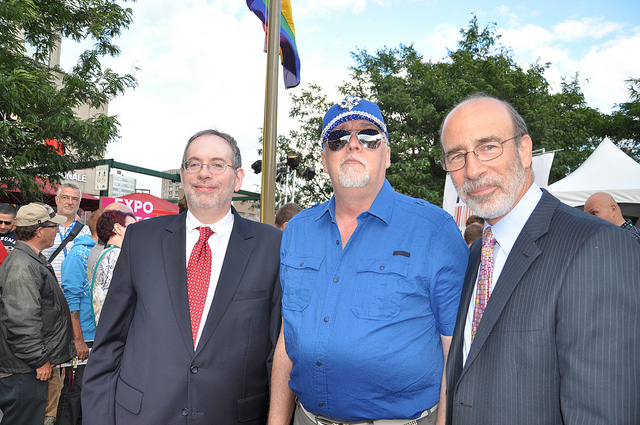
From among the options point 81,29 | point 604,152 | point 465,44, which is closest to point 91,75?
point 81,29

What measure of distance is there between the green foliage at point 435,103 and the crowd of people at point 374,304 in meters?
15.6

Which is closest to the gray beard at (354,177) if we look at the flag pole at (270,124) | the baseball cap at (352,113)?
the baseball cap at (352,113)

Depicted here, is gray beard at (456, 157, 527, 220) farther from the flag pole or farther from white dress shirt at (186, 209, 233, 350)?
the flag pole

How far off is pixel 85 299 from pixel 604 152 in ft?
31.4

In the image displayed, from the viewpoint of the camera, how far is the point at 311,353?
202cm

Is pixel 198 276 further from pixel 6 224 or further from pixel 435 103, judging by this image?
pixel 435 103

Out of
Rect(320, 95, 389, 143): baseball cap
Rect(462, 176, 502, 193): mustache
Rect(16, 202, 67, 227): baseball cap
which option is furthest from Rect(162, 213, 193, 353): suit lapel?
Rect(16, 202, 67, 227): baseball cap

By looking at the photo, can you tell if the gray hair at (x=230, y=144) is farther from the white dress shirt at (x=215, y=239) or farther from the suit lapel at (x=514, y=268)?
the suit lapel at (x=514, y=268)

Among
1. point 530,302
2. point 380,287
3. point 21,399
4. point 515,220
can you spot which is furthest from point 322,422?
point 21,399

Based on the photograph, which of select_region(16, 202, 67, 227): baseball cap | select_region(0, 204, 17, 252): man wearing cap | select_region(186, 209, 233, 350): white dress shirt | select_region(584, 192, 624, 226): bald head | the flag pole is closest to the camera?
select_region(186, 209, 233, 350): white dress shirt

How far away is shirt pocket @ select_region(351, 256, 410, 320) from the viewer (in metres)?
1.98

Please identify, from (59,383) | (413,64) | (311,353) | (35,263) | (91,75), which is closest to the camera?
(311,353)

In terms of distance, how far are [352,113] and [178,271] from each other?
1221 mm

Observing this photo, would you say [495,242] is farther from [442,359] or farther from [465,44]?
[465,44]
